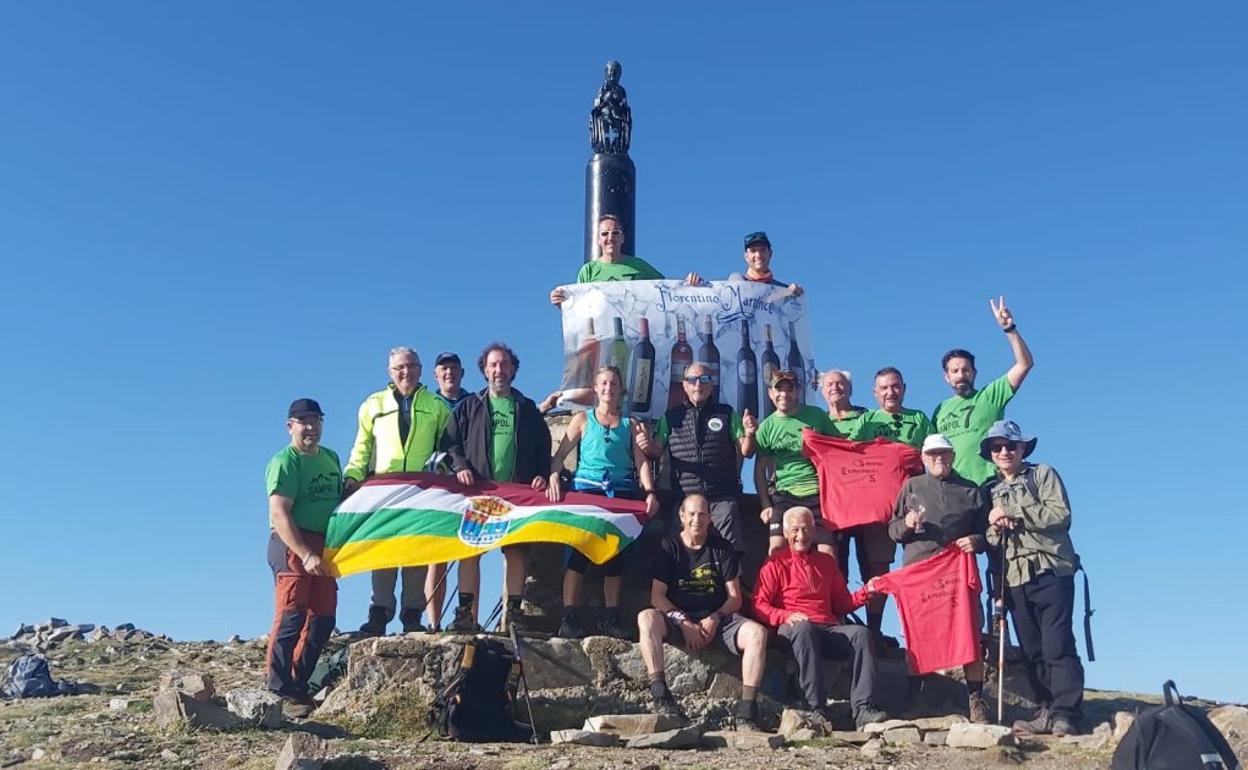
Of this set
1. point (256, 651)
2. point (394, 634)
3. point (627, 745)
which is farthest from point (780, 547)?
point (256, 651)

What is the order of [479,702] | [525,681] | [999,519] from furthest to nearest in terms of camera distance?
[999,519]
[525,681]
[479,702]

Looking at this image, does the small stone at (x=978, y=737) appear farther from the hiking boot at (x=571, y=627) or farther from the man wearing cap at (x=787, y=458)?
the hiking boot at (x=571, y=627)

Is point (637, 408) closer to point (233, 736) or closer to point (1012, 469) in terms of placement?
point (1012, 469)

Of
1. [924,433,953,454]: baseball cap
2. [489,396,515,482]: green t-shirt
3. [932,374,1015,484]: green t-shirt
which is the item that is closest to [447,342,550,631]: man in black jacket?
[489,396,515,482]: green t-shirt

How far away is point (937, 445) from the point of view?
29.4 feet

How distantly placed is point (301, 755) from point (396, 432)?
3576 mm

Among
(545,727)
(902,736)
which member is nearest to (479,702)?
(545,727)

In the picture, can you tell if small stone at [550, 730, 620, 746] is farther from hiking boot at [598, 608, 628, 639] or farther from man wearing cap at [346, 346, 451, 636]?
man wearing cap at [346, 346, 451, 636]

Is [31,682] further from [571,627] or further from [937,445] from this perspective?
[937,445]

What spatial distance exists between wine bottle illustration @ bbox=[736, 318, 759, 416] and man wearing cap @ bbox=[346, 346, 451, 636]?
9.30 feet

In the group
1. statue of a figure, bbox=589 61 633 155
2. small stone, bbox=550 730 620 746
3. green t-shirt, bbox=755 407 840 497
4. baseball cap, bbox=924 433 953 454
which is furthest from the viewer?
statue of a figure, bbox=589 61 633 155

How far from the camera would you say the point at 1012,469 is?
895 centimetres

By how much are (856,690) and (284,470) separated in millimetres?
4233

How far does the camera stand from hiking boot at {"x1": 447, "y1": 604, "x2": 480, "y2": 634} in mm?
8859
